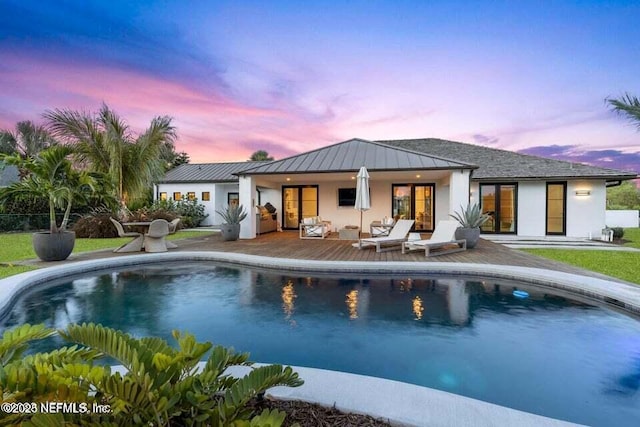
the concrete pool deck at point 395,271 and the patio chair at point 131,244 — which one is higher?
→ the patio chair at point 131,244

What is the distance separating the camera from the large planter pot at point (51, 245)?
29.9 ft

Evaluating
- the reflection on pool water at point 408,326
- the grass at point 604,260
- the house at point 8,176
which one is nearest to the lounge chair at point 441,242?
the reflection on pool water at point 408,326

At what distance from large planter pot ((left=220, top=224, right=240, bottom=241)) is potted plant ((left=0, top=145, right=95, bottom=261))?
16.0 feet

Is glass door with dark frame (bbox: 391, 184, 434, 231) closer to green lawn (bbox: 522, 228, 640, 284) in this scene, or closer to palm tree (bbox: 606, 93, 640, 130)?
green lawn (bbox: 522, 228, 640, 284)

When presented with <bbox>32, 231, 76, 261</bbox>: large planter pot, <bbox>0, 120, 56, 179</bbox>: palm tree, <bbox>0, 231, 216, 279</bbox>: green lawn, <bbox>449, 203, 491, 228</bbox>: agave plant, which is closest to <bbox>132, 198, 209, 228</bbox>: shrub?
<bbox>0, 231, 216, 279</bbox>: green lawn

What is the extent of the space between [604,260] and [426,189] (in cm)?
825

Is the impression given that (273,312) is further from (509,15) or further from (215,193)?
(215,193)

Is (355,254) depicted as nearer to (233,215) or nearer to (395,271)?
(395,271)

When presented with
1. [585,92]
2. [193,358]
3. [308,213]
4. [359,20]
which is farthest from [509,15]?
[193,358]

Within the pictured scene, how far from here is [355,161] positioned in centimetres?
1386

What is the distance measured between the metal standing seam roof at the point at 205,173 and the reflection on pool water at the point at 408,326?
51.2 ft

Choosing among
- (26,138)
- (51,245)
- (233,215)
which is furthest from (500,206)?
(26,138)

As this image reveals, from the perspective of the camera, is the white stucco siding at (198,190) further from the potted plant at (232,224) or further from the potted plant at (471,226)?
the potted plant at (471,226)

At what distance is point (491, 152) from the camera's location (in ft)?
64.4
